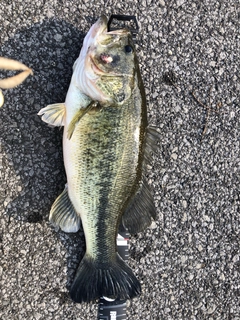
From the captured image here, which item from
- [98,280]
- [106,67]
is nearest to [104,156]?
[106,67]

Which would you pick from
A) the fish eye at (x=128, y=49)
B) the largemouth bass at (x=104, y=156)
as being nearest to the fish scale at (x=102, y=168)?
the largemouth bass at (x=104, y=156)

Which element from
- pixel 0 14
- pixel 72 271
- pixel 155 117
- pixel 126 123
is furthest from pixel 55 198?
pixel 0 14

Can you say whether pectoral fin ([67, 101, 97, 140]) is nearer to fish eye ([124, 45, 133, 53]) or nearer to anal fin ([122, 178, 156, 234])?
fish eye ([124, 45, 133, 53])

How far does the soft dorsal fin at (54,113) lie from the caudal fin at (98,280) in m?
0.85

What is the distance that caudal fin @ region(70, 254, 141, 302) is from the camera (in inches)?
94.9

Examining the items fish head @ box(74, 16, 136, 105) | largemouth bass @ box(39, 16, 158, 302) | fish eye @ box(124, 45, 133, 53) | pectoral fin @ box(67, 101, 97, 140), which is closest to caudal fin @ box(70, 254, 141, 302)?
largemouth bass @ box(39, 16, 158, 302)

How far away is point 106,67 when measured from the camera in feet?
7.25

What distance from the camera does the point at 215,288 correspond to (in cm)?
280

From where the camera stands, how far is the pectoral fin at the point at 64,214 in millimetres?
2414

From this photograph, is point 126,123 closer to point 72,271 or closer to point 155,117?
point 155,117

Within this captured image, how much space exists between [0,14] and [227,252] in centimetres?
220

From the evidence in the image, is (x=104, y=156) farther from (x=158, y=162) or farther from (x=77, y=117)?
(x=158, y=162)

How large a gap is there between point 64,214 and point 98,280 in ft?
1.47

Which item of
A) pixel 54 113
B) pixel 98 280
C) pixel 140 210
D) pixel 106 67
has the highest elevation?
pixel 106 67
